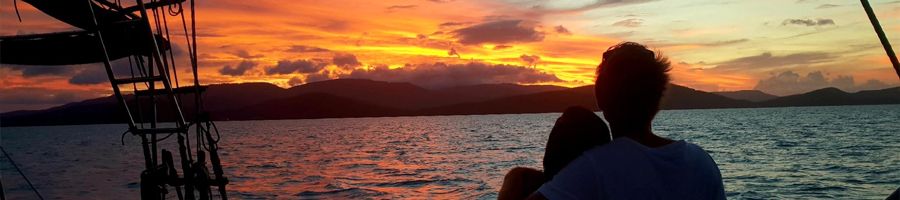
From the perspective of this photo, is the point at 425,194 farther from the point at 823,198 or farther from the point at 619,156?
the point at 619,156

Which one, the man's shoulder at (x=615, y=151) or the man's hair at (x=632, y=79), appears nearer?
the man's shoulder at (x=615, y=151)

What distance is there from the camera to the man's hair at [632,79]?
6.49ft

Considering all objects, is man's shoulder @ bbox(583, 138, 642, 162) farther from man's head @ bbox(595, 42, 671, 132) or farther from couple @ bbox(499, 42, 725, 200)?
man's head @ bbox(595, 42, 671, 132)

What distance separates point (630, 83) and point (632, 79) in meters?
0.01

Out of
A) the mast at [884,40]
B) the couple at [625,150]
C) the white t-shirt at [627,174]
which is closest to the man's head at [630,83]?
the couple at [625,150]

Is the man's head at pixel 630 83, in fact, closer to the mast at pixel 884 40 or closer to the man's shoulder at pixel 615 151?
the man's shoulder at pixel 615 151

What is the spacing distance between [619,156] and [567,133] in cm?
16

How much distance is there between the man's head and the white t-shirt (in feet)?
0.37

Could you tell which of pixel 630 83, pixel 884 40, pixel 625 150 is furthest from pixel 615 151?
pixel 884 40

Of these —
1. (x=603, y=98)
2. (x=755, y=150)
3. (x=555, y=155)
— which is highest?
(x=603, y=98)

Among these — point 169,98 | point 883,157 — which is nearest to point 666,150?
point 169,98

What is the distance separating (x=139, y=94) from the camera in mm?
6902

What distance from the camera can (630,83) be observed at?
198 cm

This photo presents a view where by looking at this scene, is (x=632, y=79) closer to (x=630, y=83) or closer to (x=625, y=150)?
(x=630, y=83)
